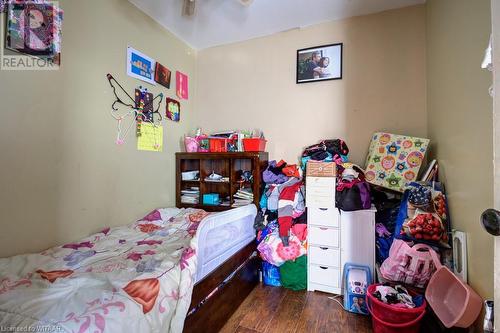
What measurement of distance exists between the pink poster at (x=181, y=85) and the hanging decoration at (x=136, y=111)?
31cm

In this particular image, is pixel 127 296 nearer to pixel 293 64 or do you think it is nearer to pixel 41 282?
pixel 41 282

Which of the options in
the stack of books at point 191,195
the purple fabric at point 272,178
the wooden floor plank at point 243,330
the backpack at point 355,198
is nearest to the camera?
the wooden floor plank at point 243,330

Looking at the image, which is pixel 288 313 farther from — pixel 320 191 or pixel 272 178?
pixel 272 178

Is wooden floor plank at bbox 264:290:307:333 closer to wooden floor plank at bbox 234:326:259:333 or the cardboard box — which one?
wooden floor plank at bbox 234:326:259:333

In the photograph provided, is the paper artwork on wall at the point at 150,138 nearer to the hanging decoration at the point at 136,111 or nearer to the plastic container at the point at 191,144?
the hanging decoration at the point at 136,111

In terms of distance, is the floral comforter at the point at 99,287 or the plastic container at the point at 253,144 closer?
the floral comforter at the point at 99,287

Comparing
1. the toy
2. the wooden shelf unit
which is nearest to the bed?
the wooden shelf unit

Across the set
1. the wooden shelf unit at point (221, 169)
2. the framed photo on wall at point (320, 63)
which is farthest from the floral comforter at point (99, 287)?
the framed photo on wall at point (320, 63)

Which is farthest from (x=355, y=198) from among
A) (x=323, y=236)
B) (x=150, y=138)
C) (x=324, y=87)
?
(x=150, y=138)

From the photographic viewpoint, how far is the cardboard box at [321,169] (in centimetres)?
193

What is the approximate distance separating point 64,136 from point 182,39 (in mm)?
1794

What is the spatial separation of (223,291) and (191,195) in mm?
1229

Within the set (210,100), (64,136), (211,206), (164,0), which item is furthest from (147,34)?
(211,206)

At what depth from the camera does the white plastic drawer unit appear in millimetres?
1919
